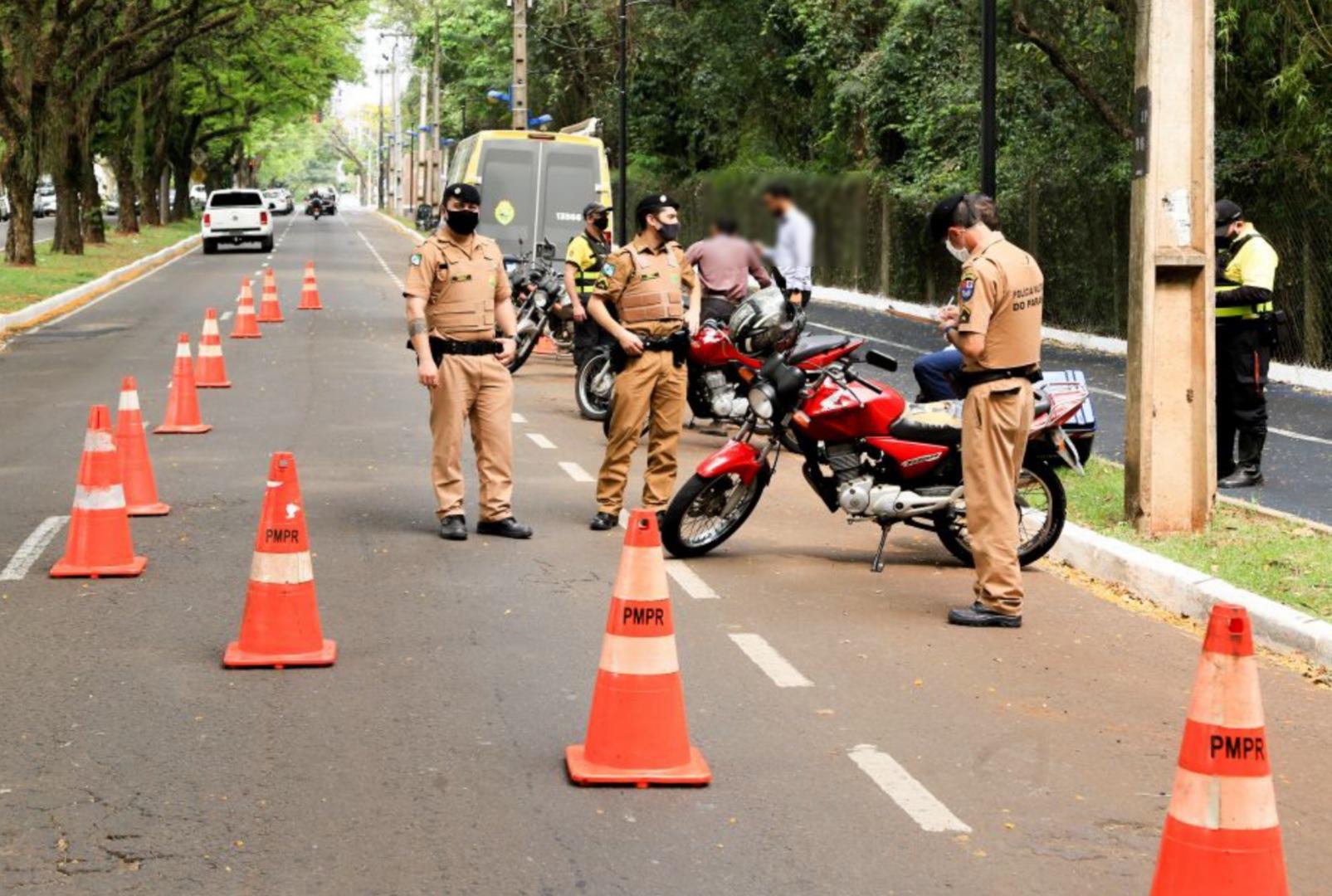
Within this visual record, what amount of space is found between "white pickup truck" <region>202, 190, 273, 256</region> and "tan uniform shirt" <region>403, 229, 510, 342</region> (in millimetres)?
46145

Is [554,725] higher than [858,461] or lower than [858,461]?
lower

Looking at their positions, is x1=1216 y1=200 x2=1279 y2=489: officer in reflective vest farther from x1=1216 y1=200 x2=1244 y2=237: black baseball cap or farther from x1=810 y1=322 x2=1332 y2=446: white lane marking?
x1=810 y1=322 x2=1332 y2=446: white lane marking

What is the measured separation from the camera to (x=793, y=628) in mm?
8719

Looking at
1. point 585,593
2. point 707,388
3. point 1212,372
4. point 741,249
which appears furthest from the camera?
point 707,388

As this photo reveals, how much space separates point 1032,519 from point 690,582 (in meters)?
2.10

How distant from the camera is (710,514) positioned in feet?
34.4

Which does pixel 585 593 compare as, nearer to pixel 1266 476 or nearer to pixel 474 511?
pixel 474 511

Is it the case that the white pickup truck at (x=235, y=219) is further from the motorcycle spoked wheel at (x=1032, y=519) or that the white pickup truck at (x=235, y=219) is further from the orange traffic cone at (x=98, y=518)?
the motorcycle spoked wheel at (x=1032, y=519)

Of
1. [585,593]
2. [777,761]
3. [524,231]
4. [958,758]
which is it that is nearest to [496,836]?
[777,761]

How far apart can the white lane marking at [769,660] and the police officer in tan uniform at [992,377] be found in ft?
3.46

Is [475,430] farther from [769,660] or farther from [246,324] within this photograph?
[246,324]

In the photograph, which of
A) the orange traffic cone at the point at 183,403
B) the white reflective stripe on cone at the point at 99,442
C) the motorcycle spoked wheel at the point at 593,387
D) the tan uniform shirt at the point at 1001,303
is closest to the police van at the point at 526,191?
the motorcycle spoked wheel at the point at 593,387

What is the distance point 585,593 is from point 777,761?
10.2 ft

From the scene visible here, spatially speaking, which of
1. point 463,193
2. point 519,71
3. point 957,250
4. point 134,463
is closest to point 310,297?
point 519,71
